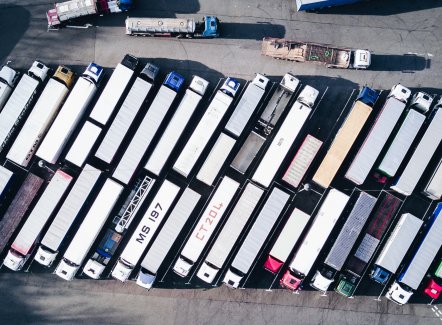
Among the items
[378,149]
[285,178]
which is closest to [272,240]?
[285,178]

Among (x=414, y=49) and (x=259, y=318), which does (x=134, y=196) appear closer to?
(x=259, y=318)

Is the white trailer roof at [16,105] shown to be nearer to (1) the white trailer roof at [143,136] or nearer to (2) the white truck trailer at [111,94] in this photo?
(2) the white truck trailer at [111,94]

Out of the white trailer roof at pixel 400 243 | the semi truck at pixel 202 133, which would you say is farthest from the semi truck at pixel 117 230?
the white trailer roof at pixel 400 243

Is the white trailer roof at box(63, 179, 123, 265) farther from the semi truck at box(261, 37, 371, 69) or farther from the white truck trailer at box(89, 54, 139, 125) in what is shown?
the semi truck at box(261, 37, 371, 69)

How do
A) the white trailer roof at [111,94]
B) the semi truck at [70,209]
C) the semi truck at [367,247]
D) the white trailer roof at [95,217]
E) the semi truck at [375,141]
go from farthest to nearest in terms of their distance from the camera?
1. the semi truck at [367,247]
2. the semi truck at [375,141]
3. the white trailer roof at [111,94]
4. the semi truck at [70,209]
5. the white trailer roof at [95,217]

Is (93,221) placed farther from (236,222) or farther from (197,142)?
(236,222)

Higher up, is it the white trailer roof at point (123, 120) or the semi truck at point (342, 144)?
the semi truck at point (342, 144)

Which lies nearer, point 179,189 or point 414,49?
point 179,189
